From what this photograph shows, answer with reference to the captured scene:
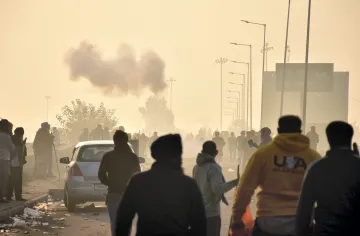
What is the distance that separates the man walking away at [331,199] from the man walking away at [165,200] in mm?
1017

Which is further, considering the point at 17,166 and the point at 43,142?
the point at 43,142

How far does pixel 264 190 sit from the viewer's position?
26.8ft

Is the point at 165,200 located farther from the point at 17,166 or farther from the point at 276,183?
the point at 17,166

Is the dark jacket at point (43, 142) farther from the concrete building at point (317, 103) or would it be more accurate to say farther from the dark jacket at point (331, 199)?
the concrete building at point (317, 103)

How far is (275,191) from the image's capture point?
320 inches

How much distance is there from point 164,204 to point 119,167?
5.55m

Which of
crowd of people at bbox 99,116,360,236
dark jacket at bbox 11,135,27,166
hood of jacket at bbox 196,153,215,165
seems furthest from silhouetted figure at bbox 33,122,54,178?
crowd of people at bbox 99,116,360,236

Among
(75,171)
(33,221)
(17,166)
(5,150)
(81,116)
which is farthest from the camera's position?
(81,116)

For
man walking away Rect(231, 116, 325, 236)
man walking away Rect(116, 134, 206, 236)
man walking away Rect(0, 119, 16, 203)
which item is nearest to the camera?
man walking away Rect(116, 134, 206, 236)

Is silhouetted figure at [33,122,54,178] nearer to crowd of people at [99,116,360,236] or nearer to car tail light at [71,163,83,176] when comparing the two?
car tail light at [71,163,83,176]

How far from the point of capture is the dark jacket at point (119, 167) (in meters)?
12.4

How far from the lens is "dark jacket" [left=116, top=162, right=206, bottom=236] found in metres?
6.84

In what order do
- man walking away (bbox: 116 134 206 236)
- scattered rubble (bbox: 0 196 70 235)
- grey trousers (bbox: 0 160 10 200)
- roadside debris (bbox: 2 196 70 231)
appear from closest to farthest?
man walking away (bbox: 116 134 206 236) < scattered rubble (bbox: 0 196 70 235) < roadside debris (bbox: 2 196 70 231) < grey trousers (bbox: 0 160 10 200)

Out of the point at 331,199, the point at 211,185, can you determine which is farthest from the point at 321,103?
the point at 331,199
